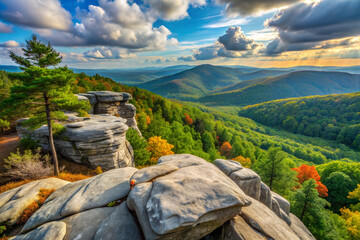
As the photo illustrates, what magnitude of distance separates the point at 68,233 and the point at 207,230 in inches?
289

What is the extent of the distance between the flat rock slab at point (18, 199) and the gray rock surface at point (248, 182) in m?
15.8

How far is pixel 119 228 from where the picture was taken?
7.57 meters

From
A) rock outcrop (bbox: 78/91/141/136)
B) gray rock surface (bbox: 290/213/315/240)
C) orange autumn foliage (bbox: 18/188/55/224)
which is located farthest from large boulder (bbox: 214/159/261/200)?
rock outcrop (bbox: 78/91/141/136)

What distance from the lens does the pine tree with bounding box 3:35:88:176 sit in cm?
1351

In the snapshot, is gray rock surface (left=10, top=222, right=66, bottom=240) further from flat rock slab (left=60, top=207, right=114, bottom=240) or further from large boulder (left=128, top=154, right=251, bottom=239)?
large boulder (left=128, top=154, right=251, bottom=239)

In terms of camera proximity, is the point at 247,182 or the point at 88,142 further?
the point at 88,142

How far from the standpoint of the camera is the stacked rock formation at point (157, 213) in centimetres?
678

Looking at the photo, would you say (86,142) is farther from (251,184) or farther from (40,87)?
(251,184)

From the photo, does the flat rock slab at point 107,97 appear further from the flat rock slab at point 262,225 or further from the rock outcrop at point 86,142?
the flat rock slab at point 262,225

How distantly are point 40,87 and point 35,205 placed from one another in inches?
399

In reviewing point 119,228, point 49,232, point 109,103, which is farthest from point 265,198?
point 109,103

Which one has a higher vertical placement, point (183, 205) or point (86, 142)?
point (183, 205)

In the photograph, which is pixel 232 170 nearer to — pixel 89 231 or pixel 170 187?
Answer: pixel 170 187

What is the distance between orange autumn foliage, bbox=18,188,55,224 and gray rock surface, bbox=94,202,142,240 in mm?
6689
